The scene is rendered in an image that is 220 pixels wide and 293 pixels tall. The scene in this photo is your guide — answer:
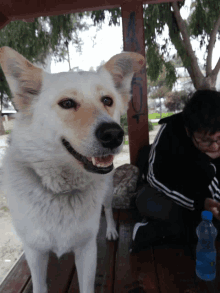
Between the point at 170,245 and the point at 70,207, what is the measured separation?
0.94 m

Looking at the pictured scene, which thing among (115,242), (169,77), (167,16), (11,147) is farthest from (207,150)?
(167,16)

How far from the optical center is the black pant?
1.51 metres

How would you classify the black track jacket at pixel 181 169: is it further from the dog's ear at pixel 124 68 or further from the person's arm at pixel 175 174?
the dog's ear at pixel 124 68

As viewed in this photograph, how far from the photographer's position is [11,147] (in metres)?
1.11

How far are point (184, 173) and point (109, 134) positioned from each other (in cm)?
77

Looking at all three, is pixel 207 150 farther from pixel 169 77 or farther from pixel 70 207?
pixel 169 77

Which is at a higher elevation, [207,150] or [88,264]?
[207,150]

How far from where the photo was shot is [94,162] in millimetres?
952

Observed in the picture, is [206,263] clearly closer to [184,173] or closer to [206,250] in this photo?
[206,250]

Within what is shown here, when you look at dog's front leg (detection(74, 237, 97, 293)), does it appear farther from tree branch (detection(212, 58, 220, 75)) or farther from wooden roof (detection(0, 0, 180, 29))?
tree branch (detection(212, 58, 220, 75))

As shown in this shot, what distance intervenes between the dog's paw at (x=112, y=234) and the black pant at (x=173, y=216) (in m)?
0.36

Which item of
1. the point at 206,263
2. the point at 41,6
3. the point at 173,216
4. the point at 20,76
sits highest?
the point at 41,6

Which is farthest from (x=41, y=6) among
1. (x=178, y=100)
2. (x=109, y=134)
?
(x=109, y=134)

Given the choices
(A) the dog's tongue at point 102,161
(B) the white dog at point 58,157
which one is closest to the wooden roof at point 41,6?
(B) the white dog at point 58,157
